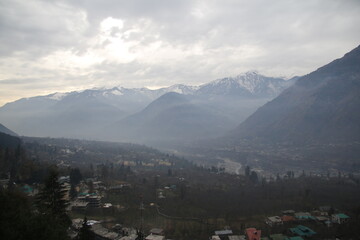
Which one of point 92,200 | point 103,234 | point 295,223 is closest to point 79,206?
point 92,200

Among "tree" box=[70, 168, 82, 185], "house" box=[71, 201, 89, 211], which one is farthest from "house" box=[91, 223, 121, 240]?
"tree" box=[70, 168, 82, 185]

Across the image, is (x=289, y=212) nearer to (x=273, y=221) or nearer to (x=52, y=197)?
(x=273, y=221)

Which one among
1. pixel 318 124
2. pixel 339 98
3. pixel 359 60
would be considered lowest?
pixel 318 124

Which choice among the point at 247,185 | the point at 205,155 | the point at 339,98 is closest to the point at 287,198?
the point at 247,185

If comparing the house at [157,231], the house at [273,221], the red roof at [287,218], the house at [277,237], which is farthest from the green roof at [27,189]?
the red roof at [287,218]

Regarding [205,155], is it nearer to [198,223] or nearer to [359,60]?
[198,223]

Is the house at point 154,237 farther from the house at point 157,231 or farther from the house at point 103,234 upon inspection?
the house at point 103,234
